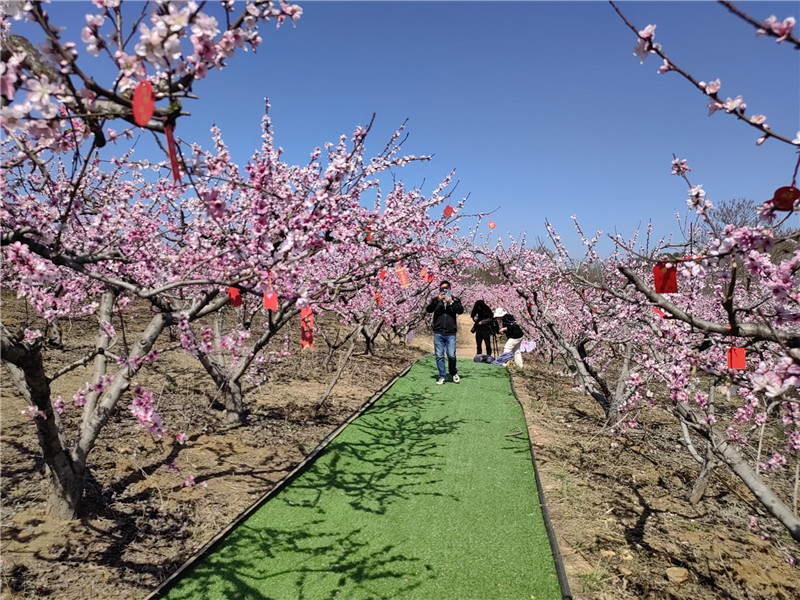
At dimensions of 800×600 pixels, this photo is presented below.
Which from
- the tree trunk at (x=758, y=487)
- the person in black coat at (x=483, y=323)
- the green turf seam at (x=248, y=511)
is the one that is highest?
the person in black coat at (x=483, y=323)

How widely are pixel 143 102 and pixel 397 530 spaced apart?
368 centimetres

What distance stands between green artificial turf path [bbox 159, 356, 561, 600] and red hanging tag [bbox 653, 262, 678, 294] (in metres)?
2.31

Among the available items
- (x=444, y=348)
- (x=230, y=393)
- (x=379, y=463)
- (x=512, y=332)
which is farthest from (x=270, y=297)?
(x=512, y=332)

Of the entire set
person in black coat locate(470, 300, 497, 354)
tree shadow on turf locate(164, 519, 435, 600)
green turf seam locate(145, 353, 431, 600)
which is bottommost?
tree shadow on turf locate(164, 519, 435, 600)

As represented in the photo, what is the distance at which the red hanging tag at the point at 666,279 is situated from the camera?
7.02ft

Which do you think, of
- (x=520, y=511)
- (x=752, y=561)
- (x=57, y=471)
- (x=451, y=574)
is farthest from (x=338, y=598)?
(x=752, y=561)

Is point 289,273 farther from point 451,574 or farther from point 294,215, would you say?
point 451,574

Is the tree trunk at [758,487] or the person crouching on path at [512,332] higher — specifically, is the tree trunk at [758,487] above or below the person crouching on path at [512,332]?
below

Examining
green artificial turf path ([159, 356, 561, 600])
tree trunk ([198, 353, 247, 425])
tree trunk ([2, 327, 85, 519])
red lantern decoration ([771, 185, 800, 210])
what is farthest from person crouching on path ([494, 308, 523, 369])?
red lantern decoration ([771, 185, 800, 210])

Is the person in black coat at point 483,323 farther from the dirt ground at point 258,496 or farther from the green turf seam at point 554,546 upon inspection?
the green turf seam at point 554,546

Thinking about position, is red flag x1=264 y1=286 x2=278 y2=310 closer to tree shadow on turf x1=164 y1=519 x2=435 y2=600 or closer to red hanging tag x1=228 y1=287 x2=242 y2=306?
red hanging tag x1=228 y1=287 x2=242 y2=306

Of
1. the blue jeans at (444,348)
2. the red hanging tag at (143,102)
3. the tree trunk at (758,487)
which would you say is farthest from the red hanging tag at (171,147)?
the blue jeans at (444,348)

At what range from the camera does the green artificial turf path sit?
10.5 ft

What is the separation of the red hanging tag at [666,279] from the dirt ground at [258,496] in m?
2.32
